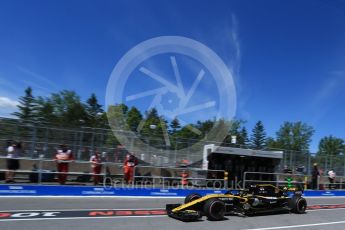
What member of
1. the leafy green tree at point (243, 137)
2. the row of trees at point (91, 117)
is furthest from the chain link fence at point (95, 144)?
the leafy green tree at point (243, 137)

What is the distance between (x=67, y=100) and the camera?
76312mm

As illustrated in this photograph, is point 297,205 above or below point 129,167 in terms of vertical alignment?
below

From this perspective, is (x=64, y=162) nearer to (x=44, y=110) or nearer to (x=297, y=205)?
(x=297, y=205)

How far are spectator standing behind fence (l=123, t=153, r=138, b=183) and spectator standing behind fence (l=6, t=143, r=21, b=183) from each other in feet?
14.8

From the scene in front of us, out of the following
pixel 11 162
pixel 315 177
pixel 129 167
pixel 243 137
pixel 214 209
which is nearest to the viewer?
pixel 214 209

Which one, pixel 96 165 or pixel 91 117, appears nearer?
pixel 96 165

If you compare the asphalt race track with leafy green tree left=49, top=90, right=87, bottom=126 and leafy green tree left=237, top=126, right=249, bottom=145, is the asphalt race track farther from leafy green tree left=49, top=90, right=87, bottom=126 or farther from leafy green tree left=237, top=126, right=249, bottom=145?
leafy green tree left=237, top=126, right=249, bottom=145

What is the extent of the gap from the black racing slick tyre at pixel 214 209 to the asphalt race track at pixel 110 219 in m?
0.20

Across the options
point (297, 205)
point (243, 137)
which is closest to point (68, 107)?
point (243, 137)

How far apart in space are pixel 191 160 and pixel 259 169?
4.37 m

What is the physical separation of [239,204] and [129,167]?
7343 mm

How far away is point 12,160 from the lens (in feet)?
53.4

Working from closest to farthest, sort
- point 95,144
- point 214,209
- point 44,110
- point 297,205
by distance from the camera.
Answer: point 214,209 → point 297,205 → point 95,144 → point 44,110

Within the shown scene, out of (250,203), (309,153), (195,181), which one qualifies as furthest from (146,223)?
(309,153)
